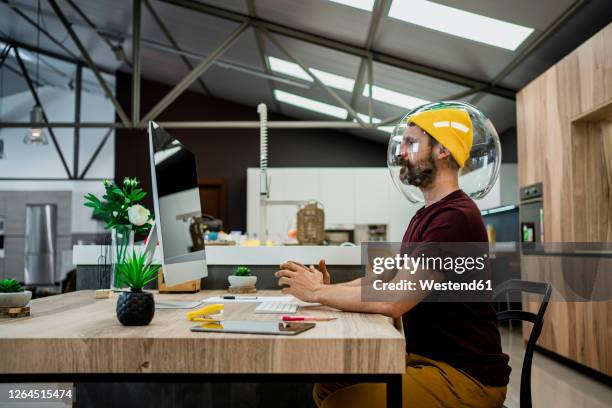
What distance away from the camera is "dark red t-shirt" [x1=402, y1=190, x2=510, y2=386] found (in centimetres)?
127

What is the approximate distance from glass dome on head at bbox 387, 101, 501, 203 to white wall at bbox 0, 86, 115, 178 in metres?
9.39

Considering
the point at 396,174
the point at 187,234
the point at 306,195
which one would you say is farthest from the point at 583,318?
the point at 306,195

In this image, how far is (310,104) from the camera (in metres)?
8.02

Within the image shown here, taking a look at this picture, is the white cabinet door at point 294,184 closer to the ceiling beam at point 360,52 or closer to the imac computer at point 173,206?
the ceiling beam at point 360,52

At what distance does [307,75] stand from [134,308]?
5.98m

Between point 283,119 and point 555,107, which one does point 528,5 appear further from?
point 283,119

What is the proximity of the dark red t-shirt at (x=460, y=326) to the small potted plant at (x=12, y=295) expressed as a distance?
2.96 feet

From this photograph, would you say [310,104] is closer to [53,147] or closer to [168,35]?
[168,35]

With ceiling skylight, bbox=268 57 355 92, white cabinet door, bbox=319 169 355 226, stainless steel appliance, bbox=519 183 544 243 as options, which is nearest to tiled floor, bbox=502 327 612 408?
stainless steel appliance, bbox=519 183 544 243

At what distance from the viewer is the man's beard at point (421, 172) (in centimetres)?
144

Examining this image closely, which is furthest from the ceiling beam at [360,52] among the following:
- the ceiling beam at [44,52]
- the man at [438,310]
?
the man at [438,310]

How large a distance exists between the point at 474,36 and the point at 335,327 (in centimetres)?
406

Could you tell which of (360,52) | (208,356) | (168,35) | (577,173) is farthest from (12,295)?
(168,35)

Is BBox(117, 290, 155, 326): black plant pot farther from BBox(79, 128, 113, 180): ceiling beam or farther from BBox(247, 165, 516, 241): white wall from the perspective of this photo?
BBox(79, 128, 113, 180): ceiling beam
